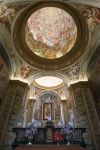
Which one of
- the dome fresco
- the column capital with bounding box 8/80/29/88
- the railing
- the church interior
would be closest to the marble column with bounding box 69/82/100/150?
the church interior

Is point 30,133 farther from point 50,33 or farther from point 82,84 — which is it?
point 50,33

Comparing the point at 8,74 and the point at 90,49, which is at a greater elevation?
the point at 90,49

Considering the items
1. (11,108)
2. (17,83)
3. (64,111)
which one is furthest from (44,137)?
(64,111)

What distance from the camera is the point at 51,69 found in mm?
16234

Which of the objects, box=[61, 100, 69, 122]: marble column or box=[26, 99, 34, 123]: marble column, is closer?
box=[26, 99, 34, 123]: marble column

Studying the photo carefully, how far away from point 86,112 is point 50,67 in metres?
6.11

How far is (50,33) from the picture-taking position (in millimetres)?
18422

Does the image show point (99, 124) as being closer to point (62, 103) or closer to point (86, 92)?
point (86, 92)

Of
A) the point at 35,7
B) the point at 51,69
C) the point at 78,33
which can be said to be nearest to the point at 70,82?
the point at 51,69

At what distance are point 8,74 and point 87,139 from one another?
28.3 ft

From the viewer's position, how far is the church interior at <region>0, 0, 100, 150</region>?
1096cm

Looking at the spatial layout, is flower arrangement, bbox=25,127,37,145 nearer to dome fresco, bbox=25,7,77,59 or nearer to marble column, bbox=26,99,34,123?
marble column, bbox=26,99,34,123

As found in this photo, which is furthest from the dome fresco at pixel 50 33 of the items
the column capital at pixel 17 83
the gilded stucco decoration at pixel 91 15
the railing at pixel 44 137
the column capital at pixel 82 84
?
the railing at pixel 44 137

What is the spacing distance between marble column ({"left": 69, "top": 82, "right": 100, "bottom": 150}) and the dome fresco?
14.4 feet
